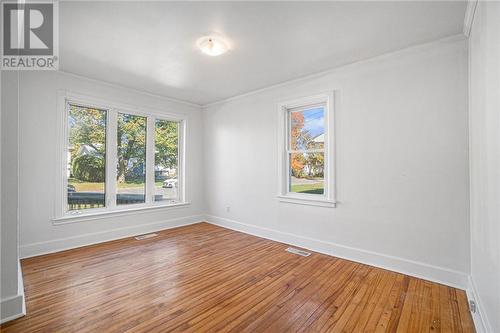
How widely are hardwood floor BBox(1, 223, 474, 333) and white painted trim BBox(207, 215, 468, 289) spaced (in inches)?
4.1

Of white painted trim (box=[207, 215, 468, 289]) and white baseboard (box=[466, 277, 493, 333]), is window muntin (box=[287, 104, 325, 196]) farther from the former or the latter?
white baseboard (box=[466, 277, 493, 333])

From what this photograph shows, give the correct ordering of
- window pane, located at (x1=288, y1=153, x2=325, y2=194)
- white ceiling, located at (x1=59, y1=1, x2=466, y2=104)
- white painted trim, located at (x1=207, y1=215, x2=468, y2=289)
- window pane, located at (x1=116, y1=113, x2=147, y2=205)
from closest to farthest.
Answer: white ceiling, located at (x1=59, y1=1, x2=466, y2=104), white painted trim, located at (x1=207, y1=215, x2=468, y2=289), window pane, located at (x1=288, y1=153, x2=325, y2=194), window pane, located at (x1=116, y1=113, x2=147, y2=205)

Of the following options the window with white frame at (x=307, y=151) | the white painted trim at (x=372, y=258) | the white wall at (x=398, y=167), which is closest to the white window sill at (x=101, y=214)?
the white painted trim at (x=372, y=258)

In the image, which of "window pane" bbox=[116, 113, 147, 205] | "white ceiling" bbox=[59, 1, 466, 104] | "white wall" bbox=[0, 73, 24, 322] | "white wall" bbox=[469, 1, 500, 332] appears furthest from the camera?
"window pane" bbox=[116, 113, 147, 205]

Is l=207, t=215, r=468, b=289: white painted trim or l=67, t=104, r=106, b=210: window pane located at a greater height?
l=67, t=104, r=106, b=210: window pane

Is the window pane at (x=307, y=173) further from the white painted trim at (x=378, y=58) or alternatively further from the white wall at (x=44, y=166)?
the white wall at (x=44, y=166)

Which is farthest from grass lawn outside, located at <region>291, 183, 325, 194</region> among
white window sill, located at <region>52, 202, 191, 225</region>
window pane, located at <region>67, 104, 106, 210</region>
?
window pane, located at <region>67, 104, 106, 210</region>

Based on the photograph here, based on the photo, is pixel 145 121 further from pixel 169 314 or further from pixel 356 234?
pixel 356 234

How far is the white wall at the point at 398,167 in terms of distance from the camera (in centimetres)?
258

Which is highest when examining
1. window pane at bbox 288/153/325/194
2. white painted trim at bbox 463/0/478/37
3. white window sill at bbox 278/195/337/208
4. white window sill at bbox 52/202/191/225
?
white painted trim at bbox 463/0/478/37

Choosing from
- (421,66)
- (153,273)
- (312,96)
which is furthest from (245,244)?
(421,66)

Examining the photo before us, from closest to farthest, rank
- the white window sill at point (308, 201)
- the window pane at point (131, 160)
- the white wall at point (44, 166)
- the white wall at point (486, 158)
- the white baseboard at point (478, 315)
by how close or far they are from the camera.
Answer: the white wall at point (486, 158)
the white baseboard at point (478, 315)
the white wall at point (44, 166)
the white window sill at point (308, 201)
the window pane at point (131, 160)

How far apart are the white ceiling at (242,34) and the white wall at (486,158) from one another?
550mm

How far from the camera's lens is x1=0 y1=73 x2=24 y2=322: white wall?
6.34 feet
